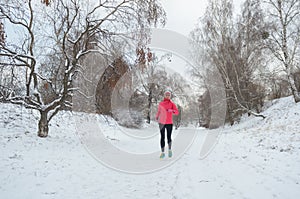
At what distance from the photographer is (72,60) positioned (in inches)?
270

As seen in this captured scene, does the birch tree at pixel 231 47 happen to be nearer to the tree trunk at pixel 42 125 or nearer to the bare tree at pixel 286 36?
the bare tree at pixel 286 36

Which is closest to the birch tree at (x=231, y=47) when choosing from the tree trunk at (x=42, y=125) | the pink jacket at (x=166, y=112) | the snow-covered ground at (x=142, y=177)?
the pink jacket at (x=166, y=112)

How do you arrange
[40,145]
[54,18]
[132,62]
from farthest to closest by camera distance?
[132,62]
[54,18]
[40,145]

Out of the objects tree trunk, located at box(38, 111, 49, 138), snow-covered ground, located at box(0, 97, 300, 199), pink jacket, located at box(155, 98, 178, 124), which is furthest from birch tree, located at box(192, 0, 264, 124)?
tree trunk, located at box(38, 111, 49, 138)

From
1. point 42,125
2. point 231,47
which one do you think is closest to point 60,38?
point 42,125

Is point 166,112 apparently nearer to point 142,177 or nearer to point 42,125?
point 142,177

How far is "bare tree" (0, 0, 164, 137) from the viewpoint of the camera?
6340 mm

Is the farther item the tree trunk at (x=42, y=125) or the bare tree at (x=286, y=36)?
the bare tree at (x=286, y=36)

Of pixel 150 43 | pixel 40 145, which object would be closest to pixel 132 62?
pixel 150 43

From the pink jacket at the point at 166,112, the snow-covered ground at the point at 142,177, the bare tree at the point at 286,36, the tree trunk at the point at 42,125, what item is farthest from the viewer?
the bare tree at the point at 286,36

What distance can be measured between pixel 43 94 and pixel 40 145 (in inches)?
84.6

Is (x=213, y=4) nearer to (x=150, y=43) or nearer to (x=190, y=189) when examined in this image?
(x=150, y=43)

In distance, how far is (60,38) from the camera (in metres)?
7.04

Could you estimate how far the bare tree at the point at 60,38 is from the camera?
6.34 m
